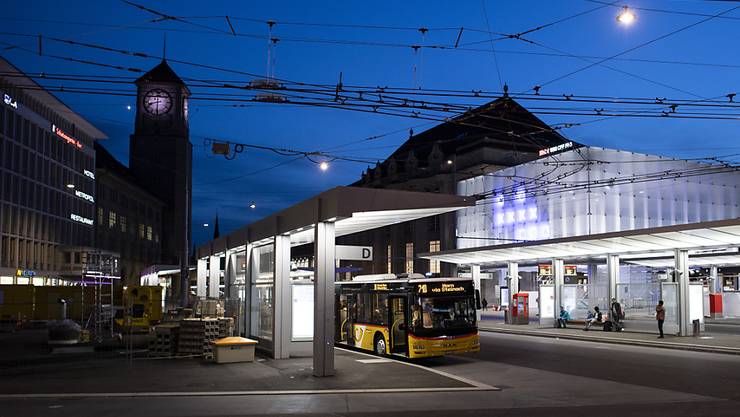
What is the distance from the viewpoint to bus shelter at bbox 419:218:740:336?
2852cm

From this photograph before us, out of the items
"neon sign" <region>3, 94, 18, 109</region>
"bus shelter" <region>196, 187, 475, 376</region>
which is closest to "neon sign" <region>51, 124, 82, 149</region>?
"neon sign" <region>3, 94, 18, 109</region>

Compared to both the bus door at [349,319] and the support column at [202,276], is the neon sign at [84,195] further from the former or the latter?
the bus door at [349,319]

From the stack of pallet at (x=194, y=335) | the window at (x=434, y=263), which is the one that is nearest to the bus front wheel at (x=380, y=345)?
the stack of pallet at (x=194, y=335)

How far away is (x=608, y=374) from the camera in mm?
18719

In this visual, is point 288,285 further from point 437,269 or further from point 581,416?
point 437,269

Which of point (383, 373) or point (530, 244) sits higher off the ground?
point (530, 244)

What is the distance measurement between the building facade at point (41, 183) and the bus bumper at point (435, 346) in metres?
37.7

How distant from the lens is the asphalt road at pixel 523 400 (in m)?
12.8

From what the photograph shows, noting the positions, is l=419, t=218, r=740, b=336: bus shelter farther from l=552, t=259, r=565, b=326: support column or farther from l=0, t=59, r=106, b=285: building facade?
l=0, t=59, r=106, b=285: building facade

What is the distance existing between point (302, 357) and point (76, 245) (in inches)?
2092

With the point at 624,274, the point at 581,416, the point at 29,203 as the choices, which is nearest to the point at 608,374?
the point at 581,416

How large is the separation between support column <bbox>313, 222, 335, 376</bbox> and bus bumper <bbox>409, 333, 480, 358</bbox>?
4518 millimetres

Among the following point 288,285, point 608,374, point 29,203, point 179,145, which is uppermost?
point 179,145

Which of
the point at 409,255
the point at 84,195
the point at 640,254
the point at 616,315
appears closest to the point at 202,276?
the point at 616,315
